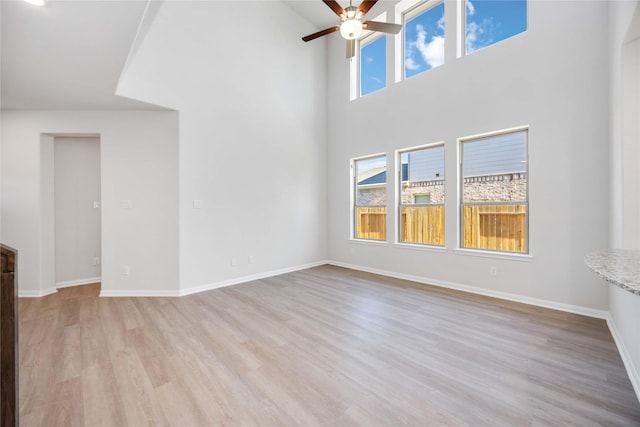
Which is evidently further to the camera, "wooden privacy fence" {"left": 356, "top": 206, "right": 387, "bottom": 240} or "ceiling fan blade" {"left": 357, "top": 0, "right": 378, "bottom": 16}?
"wooden privacy fence" {"left": 356, "top": 206, "right": 387, "bottom": 240}

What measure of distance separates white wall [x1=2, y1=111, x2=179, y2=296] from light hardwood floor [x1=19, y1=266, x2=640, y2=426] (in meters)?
0.53

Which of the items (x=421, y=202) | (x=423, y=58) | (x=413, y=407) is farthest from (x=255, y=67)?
(x=413, y=407)

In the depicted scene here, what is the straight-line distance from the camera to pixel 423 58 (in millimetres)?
4539

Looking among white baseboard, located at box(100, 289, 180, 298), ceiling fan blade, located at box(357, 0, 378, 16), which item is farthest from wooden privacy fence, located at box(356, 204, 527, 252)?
white baseboard, located at box(100, 289, 180, 298)

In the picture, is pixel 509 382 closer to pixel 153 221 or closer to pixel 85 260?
pixel 153 221

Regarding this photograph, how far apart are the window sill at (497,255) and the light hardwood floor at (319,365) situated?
0.58 meters

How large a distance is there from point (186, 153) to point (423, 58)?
413 centimetres

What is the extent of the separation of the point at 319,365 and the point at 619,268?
6.28 ft

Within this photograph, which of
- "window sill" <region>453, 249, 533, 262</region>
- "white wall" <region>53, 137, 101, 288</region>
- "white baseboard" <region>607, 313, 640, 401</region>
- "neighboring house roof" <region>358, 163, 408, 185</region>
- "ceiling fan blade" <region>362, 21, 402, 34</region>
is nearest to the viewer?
"white baseboard" <region>607, 313, 640, 401</region>

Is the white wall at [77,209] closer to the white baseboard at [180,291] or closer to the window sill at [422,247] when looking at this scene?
the white baseboard at [180,291]

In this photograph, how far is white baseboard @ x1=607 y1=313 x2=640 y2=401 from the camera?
176 cm

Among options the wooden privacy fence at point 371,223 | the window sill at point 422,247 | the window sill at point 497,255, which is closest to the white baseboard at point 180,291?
the wooden privacy fence at point 371,223

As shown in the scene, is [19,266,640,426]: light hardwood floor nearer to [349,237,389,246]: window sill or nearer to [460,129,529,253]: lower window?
[460,129,529,253]: lower window

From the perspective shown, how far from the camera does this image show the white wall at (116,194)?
3.76 meters
